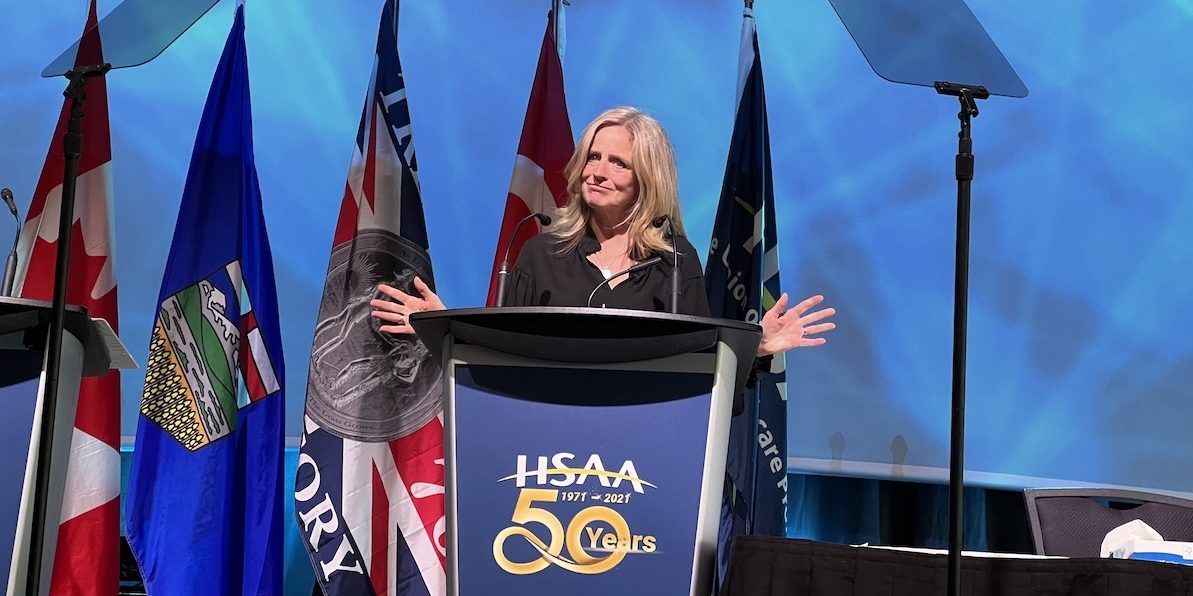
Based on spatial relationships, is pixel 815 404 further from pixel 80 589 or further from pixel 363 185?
pixel 80 589

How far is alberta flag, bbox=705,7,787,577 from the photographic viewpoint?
3.48 meters

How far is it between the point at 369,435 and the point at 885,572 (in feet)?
6.54

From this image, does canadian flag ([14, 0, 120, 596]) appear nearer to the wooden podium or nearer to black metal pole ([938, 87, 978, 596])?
the wooden podium

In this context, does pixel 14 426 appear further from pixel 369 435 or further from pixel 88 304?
pixel 88 304

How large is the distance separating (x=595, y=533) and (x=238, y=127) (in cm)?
222

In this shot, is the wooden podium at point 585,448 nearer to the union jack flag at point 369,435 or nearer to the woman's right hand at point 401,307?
the woman's right hand at point 401,307

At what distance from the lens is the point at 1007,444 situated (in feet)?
12.2

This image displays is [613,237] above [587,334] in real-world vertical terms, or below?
above

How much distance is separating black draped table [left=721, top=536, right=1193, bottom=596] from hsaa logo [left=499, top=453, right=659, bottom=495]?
7.7 inches

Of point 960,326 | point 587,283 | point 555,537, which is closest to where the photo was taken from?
point 555,537

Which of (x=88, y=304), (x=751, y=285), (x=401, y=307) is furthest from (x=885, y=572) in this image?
(x=88, y=304)

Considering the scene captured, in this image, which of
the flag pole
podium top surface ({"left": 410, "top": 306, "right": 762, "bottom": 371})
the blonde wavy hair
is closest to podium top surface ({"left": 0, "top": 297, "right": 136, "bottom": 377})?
podium top surface ({"left": 410, "top": 306, "right": 762, "bottom": 371})

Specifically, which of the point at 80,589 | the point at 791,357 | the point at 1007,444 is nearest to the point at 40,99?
the point at 80,589

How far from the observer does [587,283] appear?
2545 millimetres
